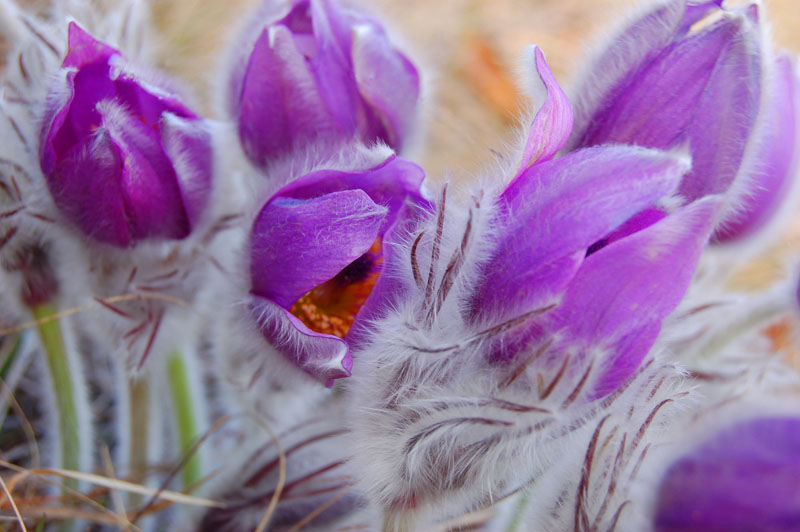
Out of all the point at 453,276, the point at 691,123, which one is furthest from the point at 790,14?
the point at 453,276

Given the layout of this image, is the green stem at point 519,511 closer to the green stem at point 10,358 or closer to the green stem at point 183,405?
the green stem at point 183,405

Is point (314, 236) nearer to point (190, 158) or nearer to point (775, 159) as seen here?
point (190, 158)

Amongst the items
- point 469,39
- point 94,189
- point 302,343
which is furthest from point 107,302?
point 469,39

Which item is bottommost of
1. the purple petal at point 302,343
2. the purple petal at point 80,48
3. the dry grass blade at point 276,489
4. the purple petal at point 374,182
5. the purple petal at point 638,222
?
the dry grass blade at point 276,489

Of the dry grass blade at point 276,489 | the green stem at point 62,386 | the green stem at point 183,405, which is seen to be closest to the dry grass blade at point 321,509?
the dry grass blade at point 276,489

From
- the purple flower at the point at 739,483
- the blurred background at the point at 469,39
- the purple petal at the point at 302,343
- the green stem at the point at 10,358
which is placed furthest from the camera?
the blurred background at the point at 469,39

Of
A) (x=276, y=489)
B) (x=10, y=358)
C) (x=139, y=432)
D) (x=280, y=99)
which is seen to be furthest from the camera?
(x=10, y=358)
